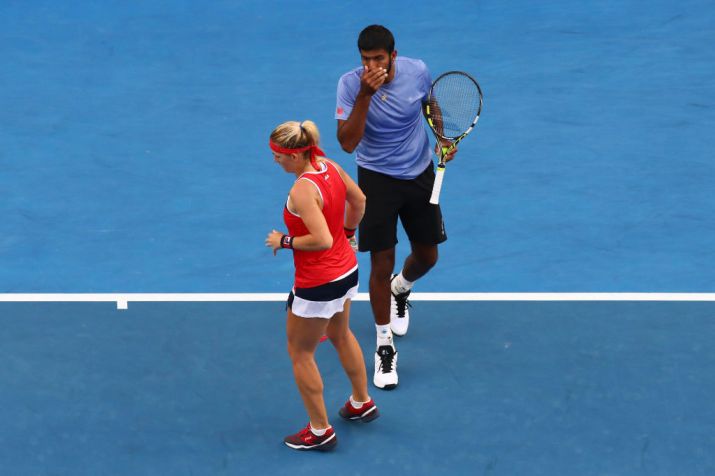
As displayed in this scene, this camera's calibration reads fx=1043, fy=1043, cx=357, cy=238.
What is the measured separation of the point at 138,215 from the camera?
30.3 ft

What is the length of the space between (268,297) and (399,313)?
1.10 meters

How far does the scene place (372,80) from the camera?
20.8 ft

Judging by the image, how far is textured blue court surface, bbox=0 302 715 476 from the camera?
6.11 metres

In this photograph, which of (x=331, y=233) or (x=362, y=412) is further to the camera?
(x=362, y=412)

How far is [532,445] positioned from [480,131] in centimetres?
506

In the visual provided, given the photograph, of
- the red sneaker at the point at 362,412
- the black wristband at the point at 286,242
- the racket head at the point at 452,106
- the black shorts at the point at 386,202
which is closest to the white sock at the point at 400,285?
the black shorts at the point at 386,202

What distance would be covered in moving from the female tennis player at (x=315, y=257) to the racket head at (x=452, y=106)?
40.8 inches

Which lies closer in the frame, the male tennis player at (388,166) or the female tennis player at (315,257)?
the female tennis player at (315,257)

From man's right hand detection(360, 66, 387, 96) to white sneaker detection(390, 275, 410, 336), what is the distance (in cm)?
168

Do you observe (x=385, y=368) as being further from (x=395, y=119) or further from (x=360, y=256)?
(x=360, y=256)

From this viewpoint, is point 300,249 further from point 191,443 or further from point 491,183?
point 491,183

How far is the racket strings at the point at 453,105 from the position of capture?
699cm

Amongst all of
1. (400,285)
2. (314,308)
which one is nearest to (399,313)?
(400,285)

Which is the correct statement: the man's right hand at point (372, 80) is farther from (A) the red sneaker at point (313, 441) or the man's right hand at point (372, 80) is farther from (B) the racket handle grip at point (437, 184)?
(A) the red sneaker at point (313, 441)
